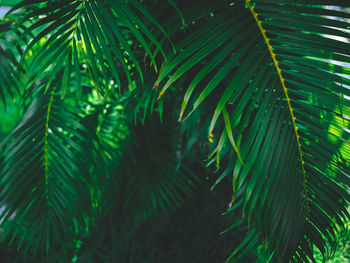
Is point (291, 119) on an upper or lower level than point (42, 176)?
upper

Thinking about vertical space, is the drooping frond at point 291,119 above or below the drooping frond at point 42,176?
above

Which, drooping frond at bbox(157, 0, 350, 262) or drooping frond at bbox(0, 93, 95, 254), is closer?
drooping frond at bbox(157, 0, 350, 262)

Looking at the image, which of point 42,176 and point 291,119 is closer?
point 291,119

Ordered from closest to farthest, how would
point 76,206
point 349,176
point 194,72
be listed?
1. point 349,176
2. point 194,72
3. point 76,206

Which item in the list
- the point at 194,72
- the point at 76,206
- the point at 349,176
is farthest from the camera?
the point at 76,206

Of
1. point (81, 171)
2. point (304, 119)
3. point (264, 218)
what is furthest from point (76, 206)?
point (304, 119)

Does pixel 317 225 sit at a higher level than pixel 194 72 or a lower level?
lower

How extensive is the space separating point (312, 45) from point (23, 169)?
2.51 ft

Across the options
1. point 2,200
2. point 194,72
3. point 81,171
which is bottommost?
point 2,200

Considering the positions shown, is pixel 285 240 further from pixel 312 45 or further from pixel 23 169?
pixel 23 169

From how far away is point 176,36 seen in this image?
2.64ft

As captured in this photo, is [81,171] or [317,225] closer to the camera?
[317,225]

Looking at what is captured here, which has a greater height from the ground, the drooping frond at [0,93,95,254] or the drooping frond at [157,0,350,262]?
the drooping frond at [157,0,350,262]

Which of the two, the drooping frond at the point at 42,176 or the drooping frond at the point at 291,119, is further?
the drooping frond at the point at 42,176
